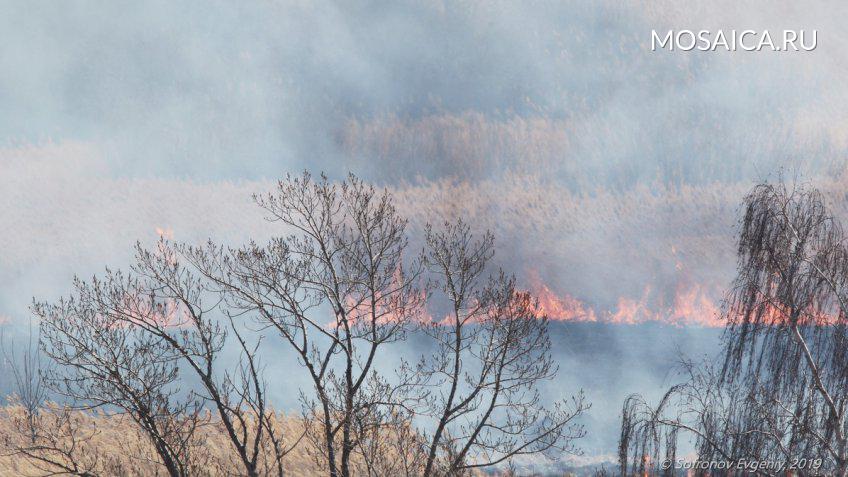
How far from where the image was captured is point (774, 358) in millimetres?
18516

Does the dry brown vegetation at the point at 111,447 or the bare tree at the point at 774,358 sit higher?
the bare tree at the point at 774,358

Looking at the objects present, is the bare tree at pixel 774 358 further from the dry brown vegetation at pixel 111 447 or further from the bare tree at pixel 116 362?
the dry brown vegetation at pixel 111 447

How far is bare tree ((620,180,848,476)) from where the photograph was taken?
18.0 m

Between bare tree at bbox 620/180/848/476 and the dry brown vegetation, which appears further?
the dry brown vegetation

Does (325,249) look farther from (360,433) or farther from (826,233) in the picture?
(826,233)

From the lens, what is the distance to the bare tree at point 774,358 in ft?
59.2

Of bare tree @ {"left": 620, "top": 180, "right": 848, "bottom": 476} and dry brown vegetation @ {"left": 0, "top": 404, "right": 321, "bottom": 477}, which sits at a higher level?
bare tree @ {"left": 620, "top": 180, "right": 848, "bottom": 476}

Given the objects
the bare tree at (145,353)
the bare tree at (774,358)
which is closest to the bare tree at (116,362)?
the bare tree at (145,353)

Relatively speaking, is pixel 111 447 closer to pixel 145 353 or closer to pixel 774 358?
pixel 145 353

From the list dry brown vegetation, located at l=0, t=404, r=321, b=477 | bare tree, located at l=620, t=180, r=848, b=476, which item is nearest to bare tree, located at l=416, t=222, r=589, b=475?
bare tree, located at l=620, t=180, r=848, b=476

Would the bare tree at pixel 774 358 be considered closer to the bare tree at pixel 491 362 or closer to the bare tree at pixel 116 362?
the bare tree at pixel 491 362

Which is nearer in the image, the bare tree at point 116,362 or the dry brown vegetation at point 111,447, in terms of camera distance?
the bare tree at point 116,362

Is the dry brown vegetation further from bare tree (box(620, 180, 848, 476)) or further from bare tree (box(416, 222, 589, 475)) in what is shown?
bare tree (box(620, 180, 848, 476))

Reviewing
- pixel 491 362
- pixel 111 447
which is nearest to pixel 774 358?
pixel 491 362
